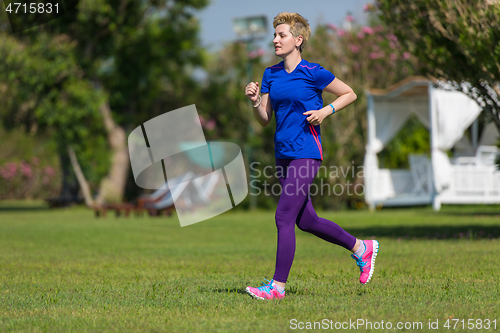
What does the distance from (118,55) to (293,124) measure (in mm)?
20802

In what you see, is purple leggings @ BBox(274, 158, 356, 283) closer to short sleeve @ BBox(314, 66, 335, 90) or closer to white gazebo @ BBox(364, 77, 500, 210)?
short sleeve @ BBox(314, 66, 335, 90)

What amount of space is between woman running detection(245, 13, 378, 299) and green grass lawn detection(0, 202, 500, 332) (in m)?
0.45

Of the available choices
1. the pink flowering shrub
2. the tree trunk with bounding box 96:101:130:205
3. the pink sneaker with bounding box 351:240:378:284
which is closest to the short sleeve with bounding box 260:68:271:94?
the pink sneaker with bounding box 351:240:378:284

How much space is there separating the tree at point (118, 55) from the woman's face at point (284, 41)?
702 inches

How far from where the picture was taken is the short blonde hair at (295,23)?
4.83m

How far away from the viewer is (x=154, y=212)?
18547 mm

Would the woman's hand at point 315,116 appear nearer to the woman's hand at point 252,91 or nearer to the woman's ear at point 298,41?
the woman's hand at point 252,91


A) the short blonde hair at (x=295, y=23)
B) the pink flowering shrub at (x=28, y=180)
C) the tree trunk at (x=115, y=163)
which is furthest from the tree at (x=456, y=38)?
the pink flowering shrub at (x=28, y=180)

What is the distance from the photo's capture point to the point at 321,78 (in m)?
4.74

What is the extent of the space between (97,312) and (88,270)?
2677 mm

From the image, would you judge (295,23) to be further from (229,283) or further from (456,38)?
(456,38)

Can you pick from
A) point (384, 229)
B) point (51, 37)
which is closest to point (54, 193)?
point (51, 37)

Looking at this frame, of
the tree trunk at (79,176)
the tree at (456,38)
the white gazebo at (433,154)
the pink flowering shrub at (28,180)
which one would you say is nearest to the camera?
the tree at (456,38)

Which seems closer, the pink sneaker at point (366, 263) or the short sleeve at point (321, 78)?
the short sleeve at point (321, 78)
